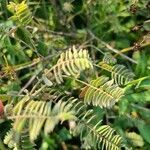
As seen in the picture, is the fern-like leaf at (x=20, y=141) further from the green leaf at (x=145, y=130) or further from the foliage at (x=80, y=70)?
the green leaf at (x=145, y=130)

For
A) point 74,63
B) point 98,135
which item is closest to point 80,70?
point 74,63

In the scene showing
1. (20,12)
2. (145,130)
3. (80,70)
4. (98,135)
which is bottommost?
(145,130)

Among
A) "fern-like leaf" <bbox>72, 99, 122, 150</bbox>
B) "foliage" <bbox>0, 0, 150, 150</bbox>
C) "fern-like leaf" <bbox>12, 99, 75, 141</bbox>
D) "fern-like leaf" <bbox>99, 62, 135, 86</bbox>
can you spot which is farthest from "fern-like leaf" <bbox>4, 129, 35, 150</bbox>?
"fern-like leaf" <bbox>99, 62, 135, 86</bbox>

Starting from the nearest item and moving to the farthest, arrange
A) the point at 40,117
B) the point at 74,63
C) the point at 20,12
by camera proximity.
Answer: the point at 40,117
the point at 74,63
the point at 20,12

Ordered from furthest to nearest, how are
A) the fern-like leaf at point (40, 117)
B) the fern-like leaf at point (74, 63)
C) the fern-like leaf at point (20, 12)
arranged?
the fern-like leaf at point (20, 12), the fern-like leaf at point (74, 63), the fern-like leaf at point (40, 117)

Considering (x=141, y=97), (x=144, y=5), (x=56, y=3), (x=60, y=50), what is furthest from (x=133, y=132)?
(x=56, y=3)

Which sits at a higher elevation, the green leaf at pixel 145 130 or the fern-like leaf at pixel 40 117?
the fern-like leaf at pixel 40 117

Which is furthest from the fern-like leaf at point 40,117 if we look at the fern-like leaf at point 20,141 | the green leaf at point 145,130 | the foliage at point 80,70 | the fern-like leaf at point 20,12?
the green leaf at point 145,130

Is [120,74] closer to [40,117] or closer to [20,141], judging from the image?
[20,141]

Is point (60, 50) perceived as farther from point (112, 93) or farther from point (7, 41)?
point (112, 93)
